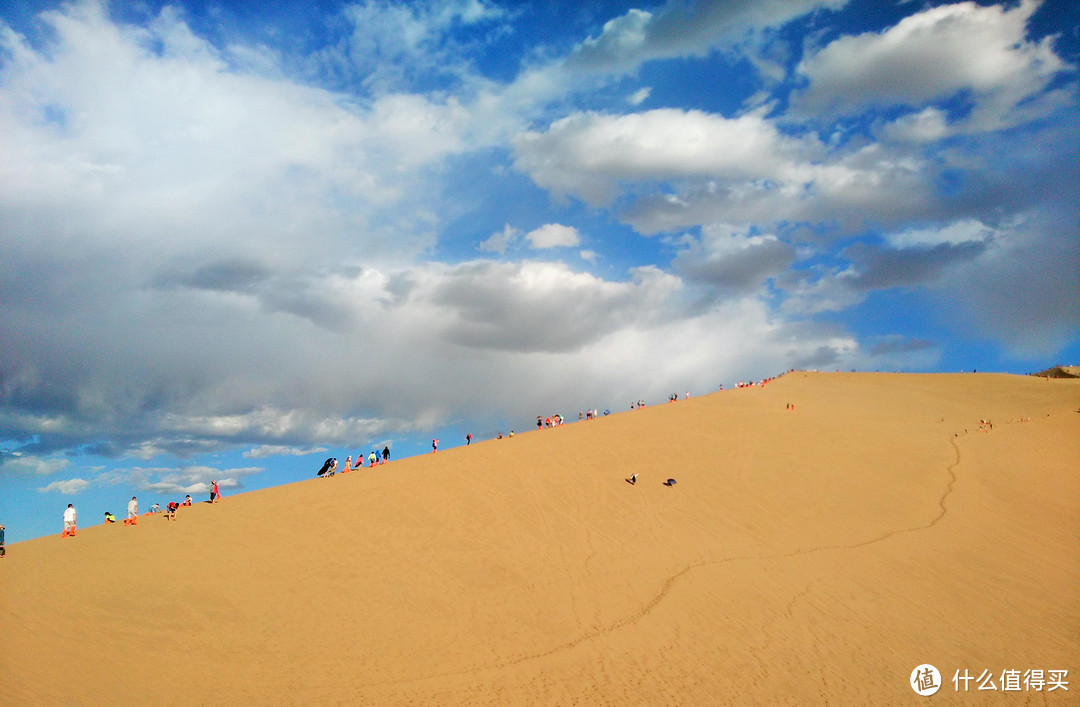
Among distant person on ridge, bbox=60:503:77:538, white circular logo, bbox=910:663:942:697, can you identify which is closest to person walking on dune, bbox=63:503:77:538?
distant person on ridge, bbox=60:503:77:538

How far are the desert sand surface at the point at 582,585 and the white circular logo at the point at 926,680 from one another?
21 cm

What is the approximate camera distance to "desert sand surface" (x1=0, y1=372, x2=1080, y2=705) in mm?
13914

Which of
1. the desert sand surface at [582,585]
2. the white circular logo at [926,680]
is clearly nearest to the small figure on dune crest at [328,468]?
the desert sand surface at [582,585]

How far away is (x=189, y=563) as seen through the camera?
19.8m

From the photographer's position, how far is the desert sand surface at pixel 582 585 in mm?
13914

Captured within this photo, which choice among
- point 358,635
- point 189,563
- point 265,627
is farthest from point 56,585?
point 358,635

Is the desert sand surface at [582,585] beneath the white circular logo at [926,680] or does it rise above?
above

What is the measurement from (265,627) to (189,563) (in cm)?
565

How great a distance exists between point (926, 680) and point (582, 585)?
369 inches

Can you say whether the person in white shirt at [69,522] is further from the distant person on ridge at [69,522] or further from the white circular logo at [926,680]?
the white circular logo at [926,680]

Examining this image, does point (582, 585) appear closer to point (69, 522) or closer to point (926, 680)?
point (926, 680)

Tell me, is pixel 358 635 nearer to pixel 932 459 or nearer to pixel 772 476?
pixel 772 476

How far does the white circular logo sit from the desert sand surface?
214 millimetres

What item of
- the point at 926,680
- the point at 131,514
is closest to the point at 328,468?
the point at 131,514
